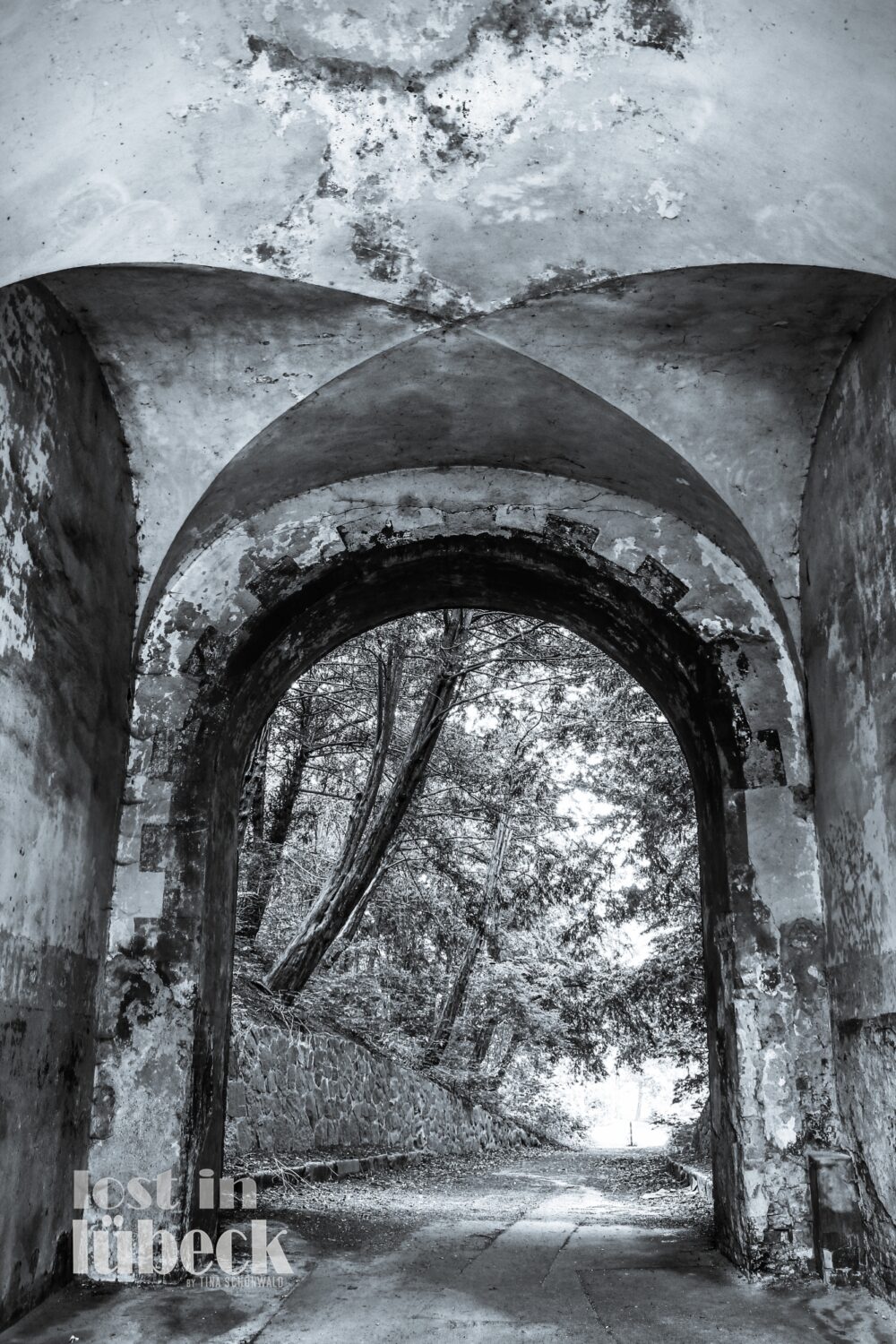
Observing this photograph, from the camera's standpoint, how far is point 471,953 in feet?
48.0

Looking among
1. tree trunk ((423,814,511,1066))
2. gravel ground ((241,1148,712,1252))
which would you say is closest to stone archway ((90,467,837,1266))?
gravel ground ((241,1148,712,1252))

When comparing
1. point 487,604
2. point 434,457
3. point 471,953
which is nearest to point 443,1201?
point 487,604

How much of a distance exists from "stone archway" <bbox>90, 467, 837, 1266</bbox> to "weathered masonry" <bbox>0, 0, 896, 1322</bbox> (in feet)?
0.06

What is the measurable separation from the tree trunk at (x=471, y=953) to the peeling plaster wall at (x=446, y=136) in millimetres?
10150

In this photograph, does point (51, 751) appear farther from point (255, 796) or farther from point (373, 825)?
point (255, 796)

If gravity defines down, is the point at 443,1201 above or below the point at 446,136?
below

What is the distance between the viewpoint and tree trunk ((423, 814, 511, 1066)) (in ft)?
45.8

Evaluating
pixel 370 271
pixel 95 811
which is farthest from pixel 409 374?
pixel 95 811

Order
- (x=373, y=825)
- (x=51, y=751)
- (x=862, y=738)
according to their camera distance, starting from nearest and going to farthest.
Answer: (x=51, y=751) → (x=862, y=738) → (x=373, y=825)

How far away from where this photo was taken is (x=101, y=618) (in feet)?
15.2

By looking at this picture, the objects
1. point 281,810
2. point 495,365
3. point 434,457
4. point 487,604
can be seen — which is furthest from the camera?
point 281,810

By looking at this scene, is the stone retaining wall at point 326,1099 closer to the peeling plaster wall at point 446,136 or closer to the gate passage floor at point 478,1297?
the gate passage floor at point 478,1297

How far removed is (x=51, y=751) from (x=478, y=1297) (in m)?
2.62

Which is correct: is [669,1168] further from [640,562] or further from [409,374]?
[409,374]
